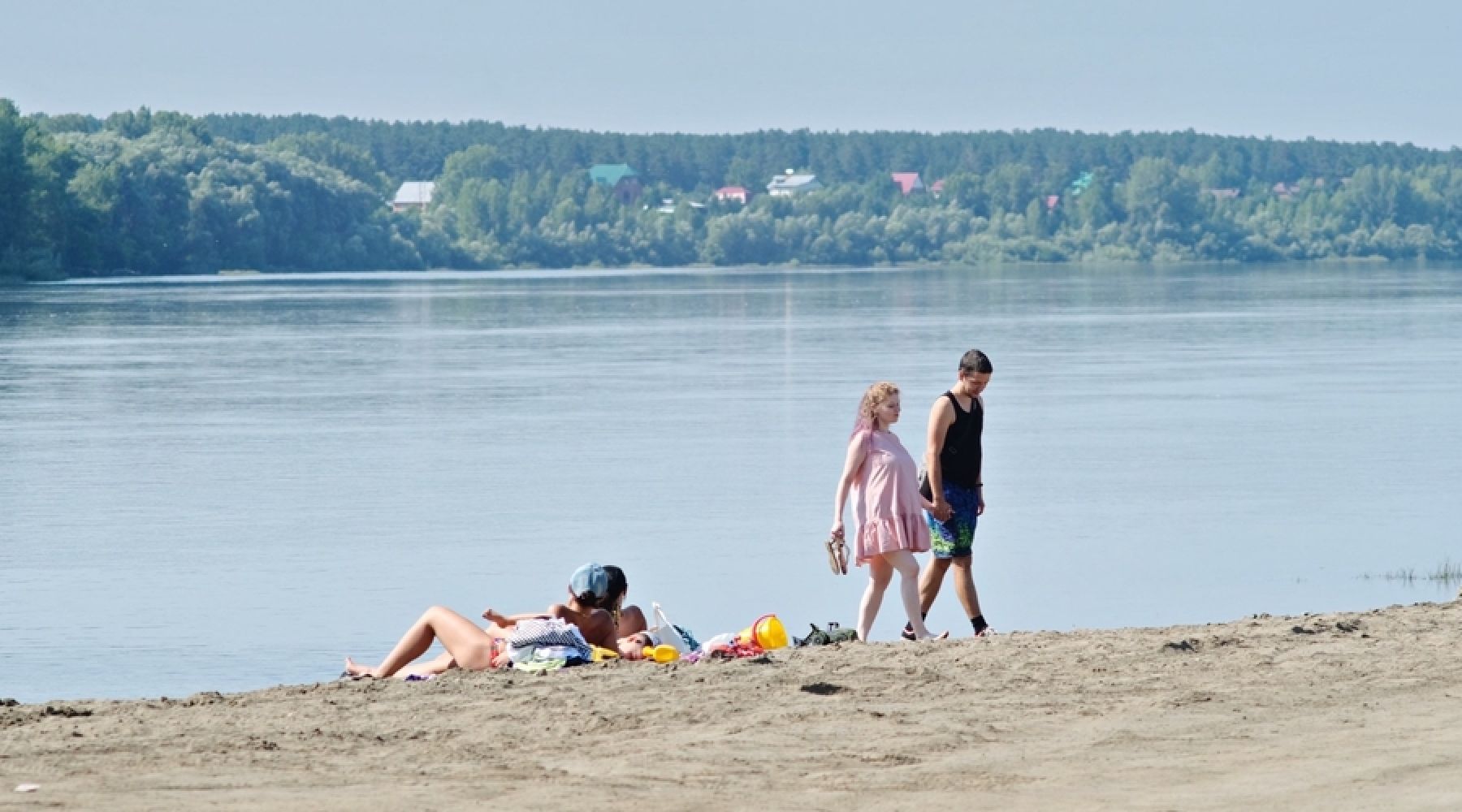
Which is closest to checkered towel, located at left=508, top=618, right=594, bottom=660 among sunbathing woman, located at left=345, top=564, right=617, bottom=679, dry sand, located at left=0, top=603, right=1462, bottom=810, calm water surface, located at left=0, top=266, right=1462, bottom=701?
sunbathing woman, located at left=345, top=564, right=617, bottom=679

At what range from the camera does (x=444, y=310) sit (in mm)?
68688

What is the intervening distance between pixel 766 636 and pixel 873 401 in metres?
1.11

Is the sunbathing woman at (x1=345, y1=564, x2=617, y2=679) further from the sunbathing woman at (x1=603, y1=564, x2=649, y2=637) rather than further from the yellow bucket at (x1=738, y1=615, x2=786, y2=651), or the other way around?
the yellow bucket at (x1=738, y1=615, x2=786, y2=651)

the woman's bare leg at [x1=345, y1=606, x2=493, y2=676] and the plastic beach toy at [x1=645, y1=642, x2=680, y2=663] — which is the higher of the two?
the woman's bare leg at [x1=345, y1=606, x2=493, y2=676]

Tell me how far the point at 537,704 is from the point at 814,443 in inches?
621

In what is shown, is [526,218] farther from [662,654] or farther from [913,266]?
[662,654]

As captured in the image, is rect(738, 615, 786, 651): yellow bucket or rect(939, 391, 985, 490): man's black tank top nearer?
rect(738, 615, 786, 651): yellow bucket

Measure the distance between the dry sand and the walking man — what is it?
83cm

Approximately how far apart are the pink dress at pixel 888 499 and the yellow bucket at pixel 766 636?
50 centimetres

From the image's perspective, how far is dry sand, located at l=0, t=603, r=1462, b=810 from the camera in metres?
7.23

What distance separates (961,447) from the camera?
1074 cm

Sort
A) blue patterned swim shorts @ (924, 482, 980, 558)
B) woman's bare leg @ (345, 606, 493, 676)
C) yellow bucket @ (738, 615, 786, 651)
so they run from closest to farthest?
woman's bare leg @ (345, 606, 493, 676), yellow bucket @ (738, 615, 786, 651), blue patterned swim shorts @ (924, 482, 980, 558)

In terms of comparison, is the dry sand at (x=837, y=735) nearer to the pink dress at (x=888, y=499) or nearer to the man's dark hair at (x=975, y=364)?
the pink dress at (x=888, y=499)

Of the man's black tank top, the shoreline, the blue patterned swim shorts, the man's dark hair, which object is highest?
the man's dark hair
